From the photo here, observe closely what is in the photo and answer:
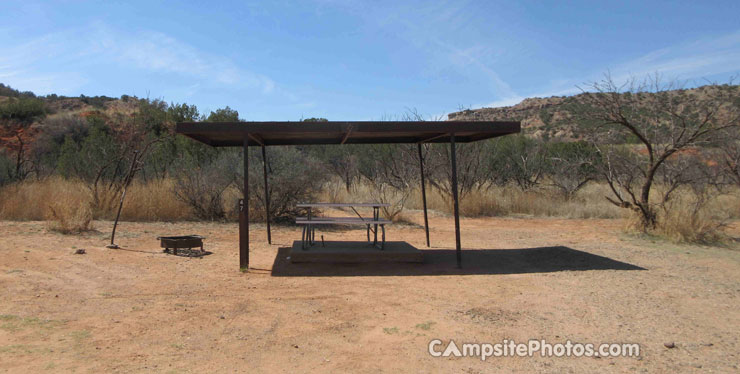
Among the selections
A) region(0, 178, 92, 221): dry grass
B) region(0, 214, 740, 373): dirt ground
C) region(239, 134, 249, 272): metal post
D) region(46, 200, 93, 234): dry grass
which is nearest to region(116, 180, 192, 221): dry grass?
region(0, 178, 92, 221): dry grass

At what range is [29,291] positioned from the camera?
566cm

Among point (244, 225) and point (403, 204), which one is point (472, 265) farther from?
point (403, 204)

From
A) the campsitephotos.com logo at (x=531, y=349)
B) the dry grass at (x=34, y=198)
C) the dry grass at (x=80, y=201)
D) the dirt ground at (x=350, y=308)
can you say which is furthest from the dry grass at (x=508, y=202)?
the campsitephotos.com logo at (x=531, y=349)

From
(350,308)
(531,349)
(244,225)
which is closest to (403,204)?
(244,225)

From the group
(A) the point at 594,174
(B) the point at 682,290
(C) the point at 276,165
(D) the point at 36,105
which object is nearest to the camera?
(B) the point at 682,290

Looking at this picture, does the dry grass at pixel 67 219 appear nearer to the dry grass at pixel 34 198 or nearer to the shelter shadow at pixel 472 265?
the dry grass at pixel 34 198

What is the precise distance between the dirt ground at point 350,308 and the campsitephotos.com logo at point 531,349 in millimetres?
86

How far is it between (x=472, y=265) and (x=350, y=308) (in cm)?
328

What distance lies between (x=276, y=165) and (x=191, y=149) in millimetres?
5852

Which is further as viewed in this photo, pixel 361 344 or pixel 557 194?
pixel 557 194

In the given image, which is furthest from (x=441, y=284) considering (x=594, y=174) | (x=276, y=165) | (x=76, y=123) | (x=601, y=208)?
(x=76, y=123)

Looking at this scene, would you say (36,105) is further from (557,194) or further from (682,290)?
(682,290)

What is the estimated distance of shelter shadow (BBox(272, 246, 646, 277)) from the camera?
24.4ft

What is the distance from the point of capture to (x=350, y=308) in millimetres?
5391
